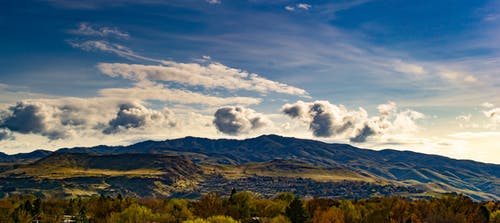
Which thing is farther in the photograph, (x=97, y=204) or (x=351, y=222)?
(x=97, y=204)

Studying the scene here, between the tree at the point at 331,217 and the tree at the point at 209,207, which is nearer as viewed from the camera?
the tree at the point at 331,217

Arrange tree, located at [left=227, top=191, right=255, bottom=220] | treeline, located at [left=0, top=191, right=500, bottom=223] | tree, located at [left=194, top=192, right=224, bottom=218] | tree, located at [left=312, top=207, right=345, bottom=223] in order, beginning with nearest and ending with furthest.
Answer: tree, located at [left=312, top=207, right=345, bottom=223] → tree, located at [left=194, top=192, right=224, bottom=218] → treeline, located at [left=0, top=191, right=500, bottom=223] → tree, located at [left=227, top=191, right=255, bottom=220]

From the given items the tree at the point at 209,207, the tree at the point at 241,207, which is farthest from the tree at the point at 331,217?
the tree at the point at 209,207

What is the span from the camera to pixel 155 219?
143000 millimetres

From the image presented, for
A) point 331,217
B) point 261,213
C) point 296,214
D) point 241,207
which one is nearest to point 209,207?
point 241,207

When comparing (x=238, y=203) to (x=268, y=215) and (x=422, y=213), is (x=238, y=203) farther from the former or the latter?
(x=422, y=213)

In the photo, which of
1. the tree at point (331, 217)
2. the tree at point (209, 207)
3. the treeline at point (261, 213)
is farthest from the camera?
the treeline at point (261, 213)

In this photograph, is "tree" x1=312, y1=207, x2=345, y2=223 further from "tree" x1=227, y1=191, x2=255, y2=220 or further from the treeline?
"tree" x1=227, y1=191, x2=255, y2=220

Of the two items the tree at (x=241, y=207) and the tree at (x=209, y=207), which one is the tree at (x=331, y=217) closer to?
the tree at (x=241, y=207)

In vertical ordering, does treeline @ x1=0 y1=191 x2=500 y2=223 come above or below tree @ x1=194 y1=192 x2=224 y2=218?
Answer: below

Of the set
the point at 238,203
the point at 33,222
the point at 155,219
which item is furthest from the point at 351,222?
the point at 33,222

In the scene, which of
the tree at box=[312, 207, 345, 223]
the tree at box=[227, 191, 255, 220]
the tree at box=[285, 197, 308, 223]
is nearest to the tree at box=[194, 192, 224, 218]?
the tree at box=[227, 191, 255, 220]

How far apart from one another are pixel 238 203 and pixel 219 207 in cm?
1892

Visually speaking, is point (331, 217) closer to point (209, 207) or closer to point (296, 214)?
point (296, 214)
